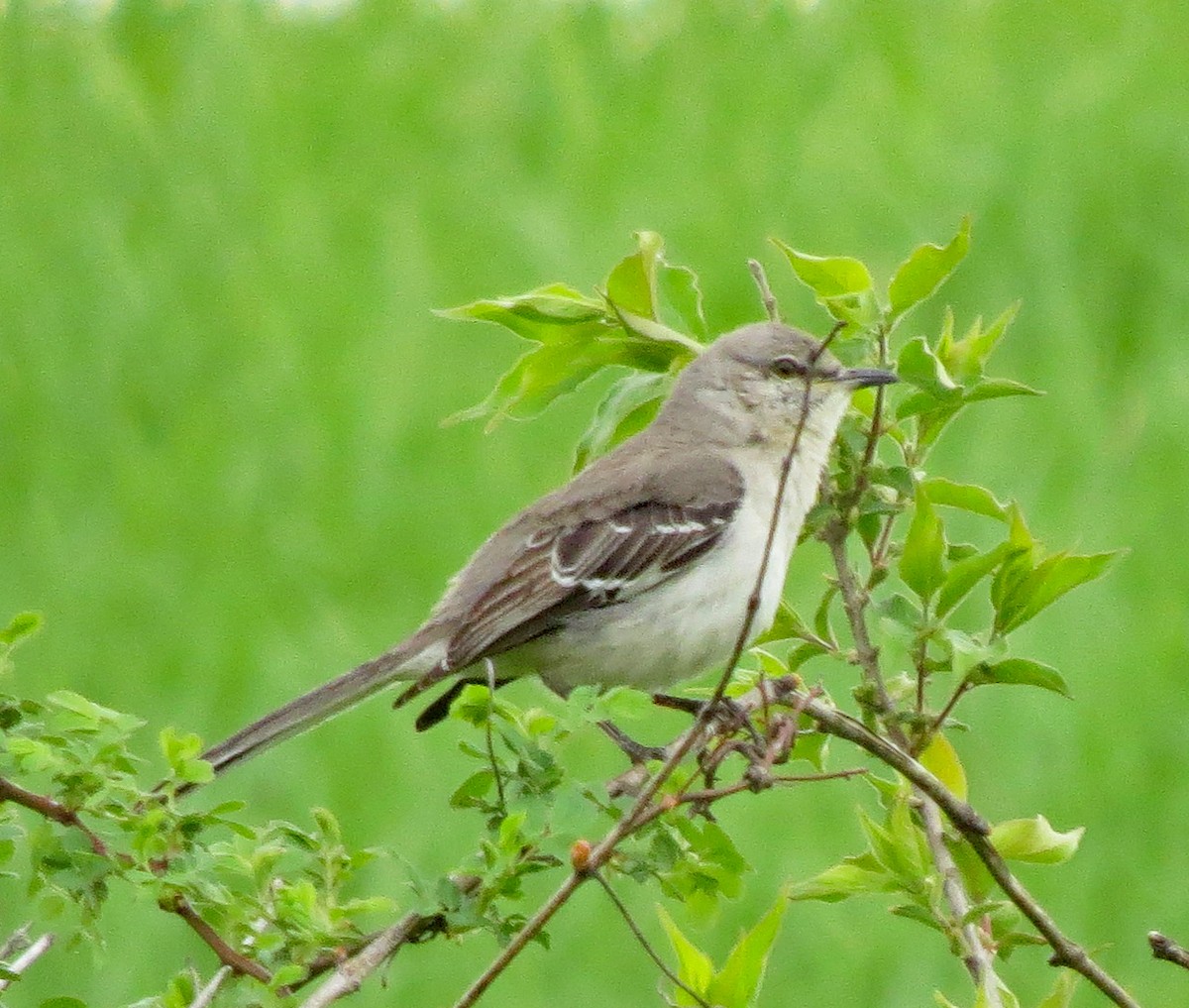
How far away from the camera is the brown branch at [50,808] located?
6.50 feet

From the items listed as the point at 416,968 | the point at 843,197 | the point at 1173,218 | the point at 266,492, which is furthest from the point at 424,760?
the point at 1173,218

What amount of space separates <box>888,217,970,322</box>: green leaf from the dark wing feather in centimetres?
174

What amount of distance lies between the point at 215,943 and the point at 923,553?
1049mm

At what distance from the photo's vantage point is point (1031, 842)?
2549mm

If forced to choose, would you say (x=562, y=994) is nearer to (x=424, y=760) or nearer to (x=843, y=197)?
(x=424, y=760)

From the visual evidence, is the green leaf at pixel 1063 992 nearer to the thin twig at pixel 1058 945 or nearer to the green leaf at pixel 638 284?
the thin twig at pixel 1058 945

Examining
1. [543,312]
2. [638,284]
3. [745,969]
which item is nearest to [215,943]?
[745,969]

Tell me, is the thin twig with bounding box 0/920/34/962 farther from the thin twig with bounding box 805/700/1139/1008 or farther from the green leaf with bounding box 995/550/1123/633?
the green leaf with bounding box 995/550/1123/633

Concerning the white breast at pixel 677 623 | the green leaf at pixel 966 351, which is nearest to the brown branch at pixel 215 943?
the green leaf at pixel 966 351

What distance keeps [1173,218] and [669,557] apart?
592 centimetres

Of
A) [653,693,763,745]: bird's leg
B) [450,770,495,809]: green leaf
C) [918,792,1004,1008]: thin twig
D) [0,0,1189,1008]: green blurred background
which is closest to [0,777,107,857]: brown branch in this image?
[450,770,495,809]: green leaf

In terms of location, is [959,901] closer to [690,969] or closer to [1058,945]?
[1058,945]

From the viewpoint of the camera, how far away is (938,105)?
1034cm

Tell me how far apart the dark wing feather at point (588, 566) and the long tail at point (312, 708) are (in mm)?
144
